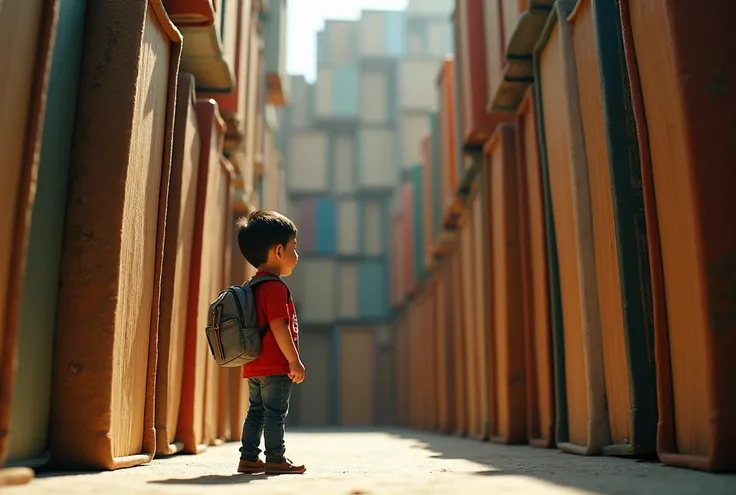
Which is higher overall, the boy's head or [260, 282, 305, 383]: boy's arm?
the boy's head

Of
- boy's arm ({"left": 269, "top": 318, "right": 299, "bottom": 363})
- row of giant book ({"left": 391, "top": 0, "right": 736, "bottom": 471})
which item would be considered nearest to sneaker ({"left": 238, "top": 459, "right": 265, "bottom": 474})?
boy's arm ({"left": 269, "top": 318, "right": 299, "bottom": 363})

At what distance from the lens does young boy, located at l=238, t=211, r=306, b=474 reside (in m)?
2.85

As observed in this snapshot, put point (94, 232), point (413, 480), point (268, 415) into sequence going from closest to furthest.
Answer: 1. point (413, 480)
2. point (94, 232)
3. point (268, 415)

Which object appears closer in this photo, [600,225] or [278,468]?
[278,468]

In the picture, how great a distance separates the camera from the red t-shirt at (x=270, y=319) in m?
2.86

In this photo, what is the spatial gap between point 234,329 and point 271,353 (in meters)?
0.19

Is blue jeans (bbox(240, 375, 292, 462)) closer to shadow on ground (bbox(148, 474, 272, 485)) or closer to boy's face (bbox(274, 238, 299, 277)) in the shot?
shadow on ground (bbox(148, 474, 272, 485))

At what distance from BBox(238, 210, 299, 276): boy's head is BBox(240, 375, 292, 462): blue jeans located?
446 mm

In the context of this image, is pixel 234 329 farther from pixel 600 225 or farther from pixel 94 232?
pixel 600 225

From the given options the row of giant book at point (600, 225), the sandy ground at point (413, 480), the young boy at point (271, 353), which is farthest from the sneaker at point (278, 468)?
the row of giant book at point (600, 225)

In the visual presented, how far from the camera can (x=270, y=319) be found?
285cm

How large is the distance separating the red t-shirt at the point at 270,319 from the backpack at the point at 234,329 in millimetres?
48

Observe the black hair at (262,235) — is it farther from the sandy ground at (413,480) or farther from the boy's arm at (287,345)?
the sandy ground at (413,480)

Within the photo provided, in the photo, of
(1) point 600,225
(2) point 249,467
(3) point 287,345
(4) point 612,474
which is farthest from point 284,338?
(1) point 600,225
